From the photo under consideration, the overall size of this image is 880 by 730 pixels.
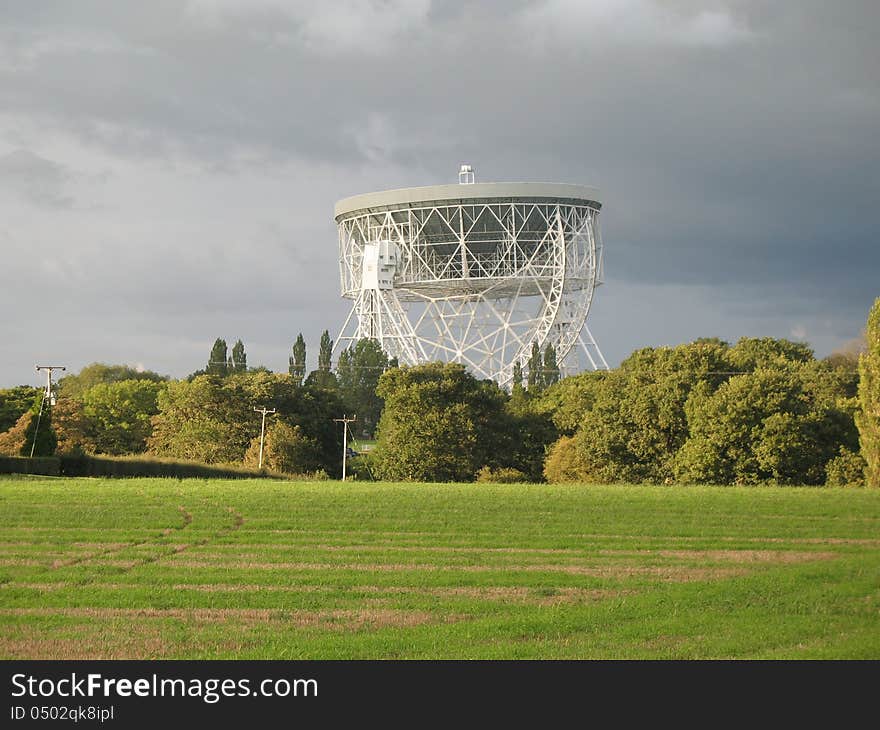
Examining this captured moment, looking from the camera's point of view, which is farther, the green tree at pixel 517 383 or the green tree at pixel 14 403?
the green tree at pixel 517 383

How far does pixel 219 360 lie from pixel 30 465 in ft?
128

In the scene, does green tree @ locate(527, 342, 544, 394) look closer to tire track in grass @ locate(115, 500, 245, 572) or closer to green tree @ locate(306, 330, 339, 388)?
green tree @ locate(306, 330, 339, 388)

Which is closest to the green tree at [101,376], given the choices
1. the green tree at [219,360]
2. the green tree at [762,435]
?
the green tree at [219,360]

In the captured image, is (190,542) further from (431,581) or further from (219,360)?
(219,360)

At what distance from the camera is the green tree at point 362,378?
85.8 m

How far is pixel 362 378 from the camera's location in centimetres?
8869

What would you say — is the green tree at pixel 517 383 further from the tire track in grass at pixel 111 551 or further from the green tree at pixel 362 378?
the tire track in grass at pixel 111 551

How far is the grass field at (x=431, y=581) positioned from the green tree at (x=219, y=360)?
58.8 metres

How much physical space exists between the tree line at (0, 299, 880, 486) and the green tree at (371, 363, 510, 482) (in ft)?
0.23
